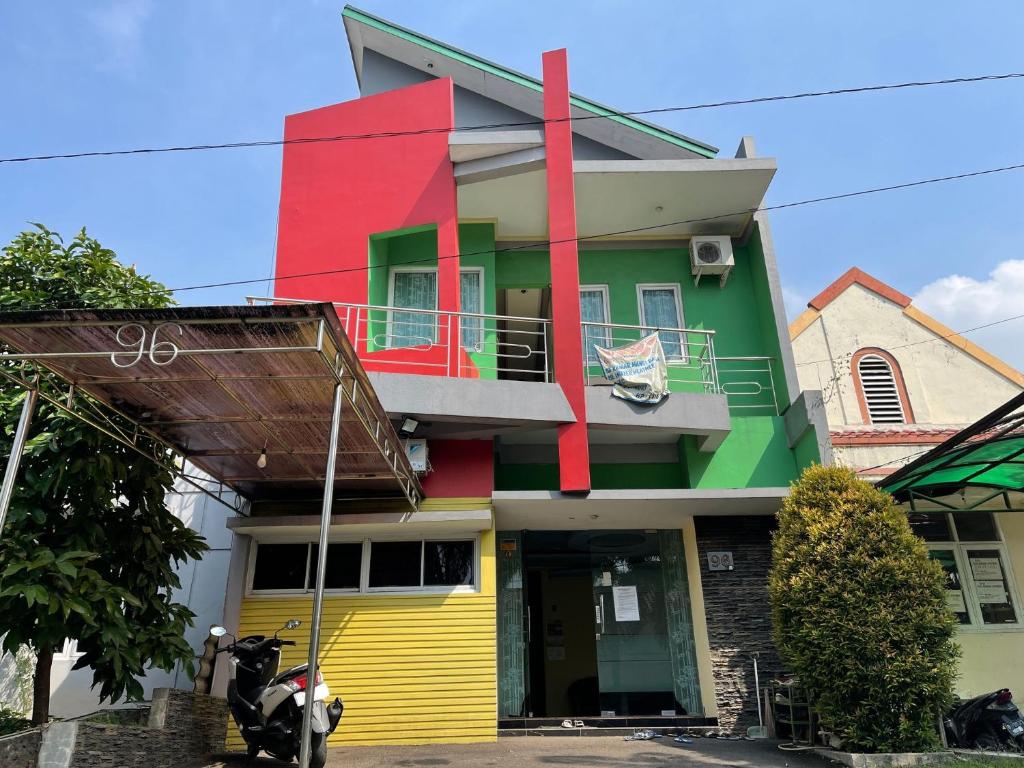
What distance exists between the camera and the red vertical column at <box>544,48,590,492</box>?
806 centimetres

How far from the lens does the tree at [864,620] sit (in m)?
5.84

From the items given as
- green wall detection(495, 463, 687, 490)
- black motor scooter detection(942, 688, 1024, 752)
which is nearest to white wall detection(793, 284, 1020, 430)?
green wall detection(495, 463, 687, 490)

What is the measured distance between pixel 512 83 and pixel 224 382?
23.8ft

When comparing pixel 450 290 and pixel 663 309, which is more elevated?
pixel 663 309

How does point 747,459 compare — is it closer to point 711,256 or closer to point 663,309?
point 663,309

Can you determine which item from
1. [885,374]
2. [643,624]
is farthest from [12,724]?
Answer: [885,374]

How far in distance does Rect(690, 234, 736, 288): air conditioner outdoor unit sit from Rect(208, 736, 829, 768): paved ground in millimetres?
6050

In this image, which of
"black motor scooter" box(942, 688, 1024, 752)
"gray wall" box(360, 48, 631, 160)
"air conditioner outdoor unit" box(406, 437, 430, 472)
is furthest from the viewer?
"gray wall" box(360, 48, 631, 160)

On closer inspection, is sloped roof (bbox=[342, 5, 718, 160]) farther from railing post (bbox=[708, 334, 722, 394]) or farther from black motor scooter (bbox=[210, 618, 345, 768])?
black motor scooter (bbox=[210, 618, 345, 768])

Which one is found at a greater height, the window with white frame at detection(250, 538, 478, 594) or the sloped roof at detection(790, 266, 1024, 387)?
the sloped roof at detection(790, 266, 1024, 387)

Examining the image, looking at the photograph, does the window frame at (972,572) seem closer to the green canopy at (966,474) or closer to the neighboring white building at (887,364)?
the green canopy at (966,474)

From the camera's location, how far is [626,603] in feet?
31.0

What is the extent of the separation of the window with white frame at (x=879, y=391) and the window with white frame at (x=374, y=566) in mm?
9092

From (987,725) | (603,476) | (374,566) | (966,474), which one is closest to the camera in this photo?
(987,725)
